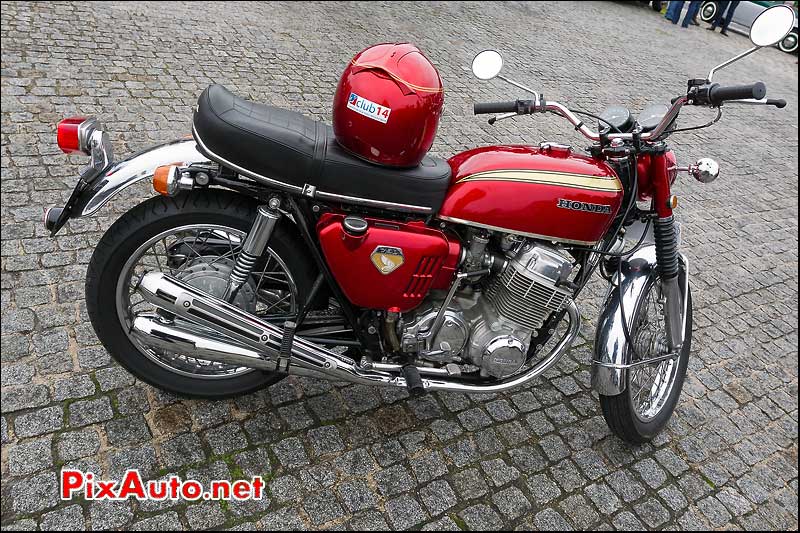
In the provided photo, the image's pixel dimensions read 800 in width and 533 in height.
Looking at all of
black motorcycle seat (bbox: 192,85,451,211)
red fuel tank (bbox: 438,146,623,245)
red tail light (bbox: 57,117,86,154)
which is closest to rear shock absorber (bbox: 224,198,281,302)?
black motorcycle seat (bbox: 192,85,451,211)

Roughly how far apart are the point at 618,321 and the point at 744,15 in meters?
18.8

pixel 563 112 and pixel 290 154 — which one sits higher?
pixel 563 112

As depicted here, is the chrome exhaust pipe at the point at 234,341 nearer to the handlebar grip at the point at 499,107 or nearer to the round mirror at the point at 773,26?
the handlebar grip at the point at 499,107

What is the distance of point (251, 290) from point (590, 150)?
1.72 meters

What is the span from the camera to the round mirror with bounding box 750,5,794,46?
2344 mm

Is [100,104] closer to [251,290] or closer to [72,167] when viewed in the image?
[72,167]

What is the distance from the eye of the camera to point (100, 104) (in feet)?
18.0

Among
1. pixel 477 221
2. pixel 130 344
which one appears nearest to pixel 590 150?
pixel 477 221

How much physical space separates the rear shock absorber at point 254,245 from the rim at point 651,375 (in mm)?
1888

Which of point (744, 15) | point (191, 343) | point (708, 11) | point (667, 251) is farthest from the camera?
point (744, 15)

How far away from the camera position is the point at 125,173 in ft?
8.34

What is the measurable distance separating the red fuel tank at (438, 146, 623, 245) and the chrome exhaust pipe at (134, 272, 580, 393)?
17.8 inches

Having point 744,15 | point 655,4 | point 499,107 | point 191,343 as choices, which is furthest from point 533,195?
point 744,15

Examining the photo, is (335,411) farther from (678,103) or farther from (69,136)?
(678,103)
